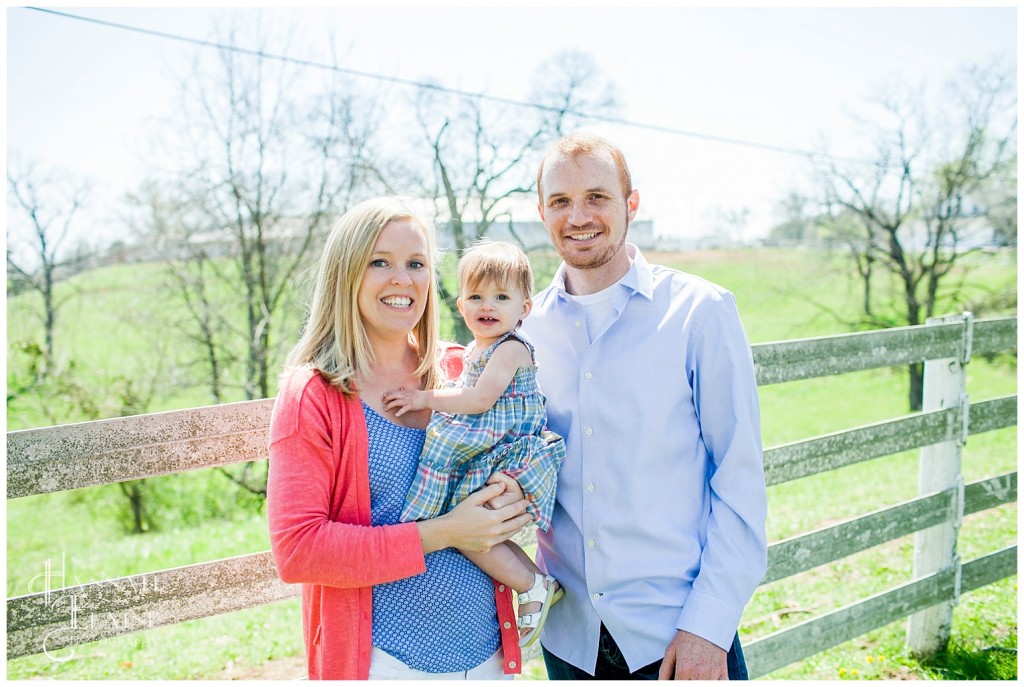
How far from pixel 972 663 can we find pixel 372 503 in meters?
3.43

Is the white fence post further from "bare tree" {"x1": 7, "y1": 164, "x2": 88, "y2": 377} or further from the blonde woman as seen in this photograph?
"bare tree" {"x1": 7, "y1": 164, "x2": 88, "y2": 377}

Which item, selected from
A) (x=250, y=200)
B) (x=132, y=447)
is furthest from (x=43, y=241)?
(x=132, y=447)

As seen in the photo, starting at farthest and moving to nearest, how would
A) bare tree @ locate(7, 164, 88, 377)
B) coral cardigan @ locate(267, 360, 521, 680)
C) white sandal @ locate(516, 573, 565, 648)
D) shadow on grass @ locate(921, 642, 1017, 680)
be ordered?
bare tree @ locate(7, 164, 88, 377), shadow on grass @ locate(921, 642, 1017, 680), white sandal @ locate(516, 573, 565, 648), coral cardigan @ locate(267, 360, 521, 680)

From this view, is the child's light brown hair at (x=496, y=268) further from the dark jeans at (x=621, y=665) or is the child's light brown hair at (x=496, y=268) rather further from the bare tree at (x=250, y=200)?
the bare tree at (x=250, y=200)

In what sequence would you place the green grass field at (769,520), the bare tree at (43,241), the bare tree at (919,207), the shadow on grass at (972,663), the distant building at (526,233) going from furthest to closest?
the bare tree at (919,207)
the bare tree at (43,241)
the distant building at (526,233)
the green grass field at (769,520)
the shadow on grass at (972,663)

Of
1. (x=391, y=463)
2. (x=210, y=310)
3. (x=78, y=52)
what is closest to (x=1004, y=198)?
(x=210, y=310)

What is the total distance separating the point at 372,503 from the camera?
5.93 feet

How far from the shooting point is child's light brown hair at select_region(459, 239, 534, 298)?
82.5 inches

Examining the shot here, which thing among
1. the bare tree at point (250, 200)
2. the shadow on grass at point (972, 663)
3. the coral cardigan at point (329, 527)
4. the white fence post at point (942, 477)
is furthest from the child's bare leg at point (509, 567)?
the bare tree at point (250, 200)

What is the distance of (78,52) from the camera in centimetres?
818

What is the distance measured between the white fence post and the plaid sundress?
2619 millimetres

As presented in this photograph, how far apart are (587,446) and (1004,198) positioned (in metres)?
18.4

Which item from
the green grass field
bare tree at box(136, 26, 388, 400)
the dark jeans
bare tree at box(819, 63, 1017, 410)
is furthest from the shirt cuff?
bare tree at box(819, 63, 1017, 410)

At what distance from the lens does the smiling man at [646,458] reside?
6.23ft
